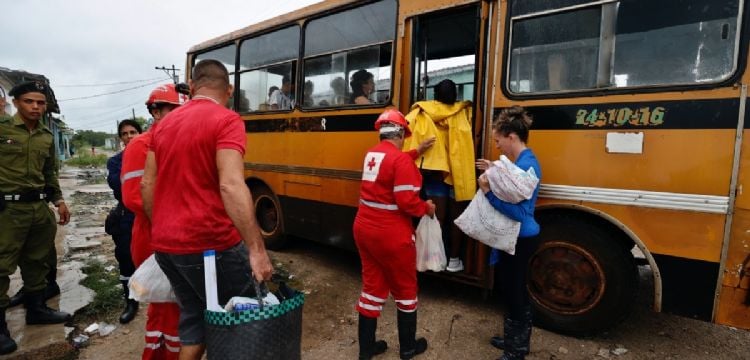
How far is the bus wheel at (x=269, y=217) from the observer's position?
5.43 meters

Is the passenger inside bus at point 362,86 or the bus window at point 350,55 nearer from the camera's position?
the bus window at point 350,55

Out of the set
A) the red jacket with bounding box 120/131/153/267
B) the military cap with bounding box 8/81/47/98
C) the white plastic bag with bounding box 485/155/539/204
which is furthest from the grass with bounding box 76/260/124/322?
the white plastic bag with bounding box 485/155/539/204

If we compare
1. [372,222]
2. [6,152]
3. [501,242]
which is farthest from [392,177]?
[6,152]

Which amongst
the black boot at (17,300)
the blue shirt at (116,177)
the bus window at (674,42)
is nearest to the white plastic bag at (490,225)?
the bus window at (674,42)

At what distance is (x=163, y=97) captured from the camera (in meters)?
2.72

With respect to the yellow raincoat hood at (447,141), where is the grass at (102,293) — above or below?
below

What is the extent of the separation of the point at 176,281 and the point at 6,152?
7.52ft

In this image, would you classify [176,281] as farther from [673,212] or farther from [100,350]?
[673,212]

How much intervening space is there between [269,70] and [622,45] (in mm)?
3923

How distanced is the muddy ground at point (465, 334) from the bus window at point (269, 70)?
2.46 meters

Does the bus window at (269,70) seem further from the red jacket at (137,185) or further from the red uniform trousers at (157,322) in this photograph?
the red uniform trousers at (157,322)

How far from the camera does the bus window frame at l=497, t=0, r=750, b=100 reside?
240 centimetres

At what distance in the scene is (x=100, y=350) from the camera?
10.3 feet

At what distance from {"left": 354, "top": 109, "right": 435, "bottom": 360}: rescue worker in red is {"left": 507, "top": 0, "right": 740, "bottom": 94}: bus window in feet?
4.07
